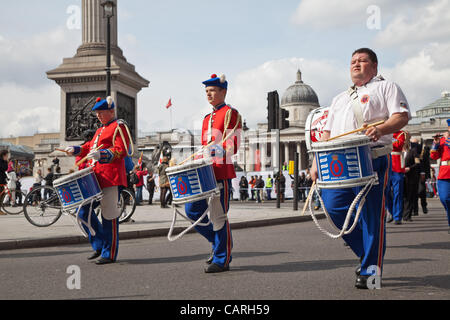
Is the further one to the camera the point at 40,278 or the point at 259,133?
the point at 259,133

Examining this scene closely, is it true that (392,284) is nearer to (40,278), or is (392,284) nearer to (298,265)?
(298,265)

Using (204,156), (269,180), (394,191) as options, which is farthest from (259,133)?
(204,156)

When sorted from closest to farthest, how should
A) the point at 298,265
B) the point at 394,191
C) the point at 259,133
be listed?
the point at 298,265, the point at 394,191, the point at 259,133

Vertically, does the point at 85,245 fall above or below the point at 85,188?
below

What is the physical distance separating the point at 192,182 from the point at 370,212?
155 centimetres

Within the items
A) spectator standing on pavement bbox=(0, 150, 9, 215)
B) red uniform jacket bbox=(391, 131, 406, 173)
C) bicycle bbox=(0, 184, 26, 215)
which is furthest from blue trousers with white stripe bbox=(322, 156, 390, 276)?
spectator standing on pavement bbox=(0, 150, 9, 215)

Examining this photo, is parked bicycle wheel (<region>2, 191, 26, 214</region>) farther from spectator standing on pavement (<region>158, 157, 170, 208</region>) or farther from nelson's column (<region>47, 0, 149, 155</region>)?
spectator standing on pavement (<region>158, 157, 170, 208</region>)

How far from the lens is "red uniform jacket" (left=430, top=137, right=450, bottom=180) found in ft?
27.5

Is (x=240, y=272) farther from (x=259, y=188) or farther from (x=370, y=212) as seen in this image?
(x=259, y=188)

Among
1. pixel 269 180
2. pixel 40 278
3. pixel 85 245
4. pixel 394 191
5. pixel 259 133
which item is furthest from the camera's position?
pixel 259 133

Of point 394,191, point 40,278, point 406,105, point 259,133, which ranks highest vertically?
point 259,133

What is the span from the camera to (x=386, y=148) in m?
4.28

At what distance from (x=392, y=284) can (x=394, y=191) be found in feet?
22.0

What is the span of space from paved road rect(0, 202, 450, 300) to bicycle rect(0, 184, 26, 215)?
24.1 ft
